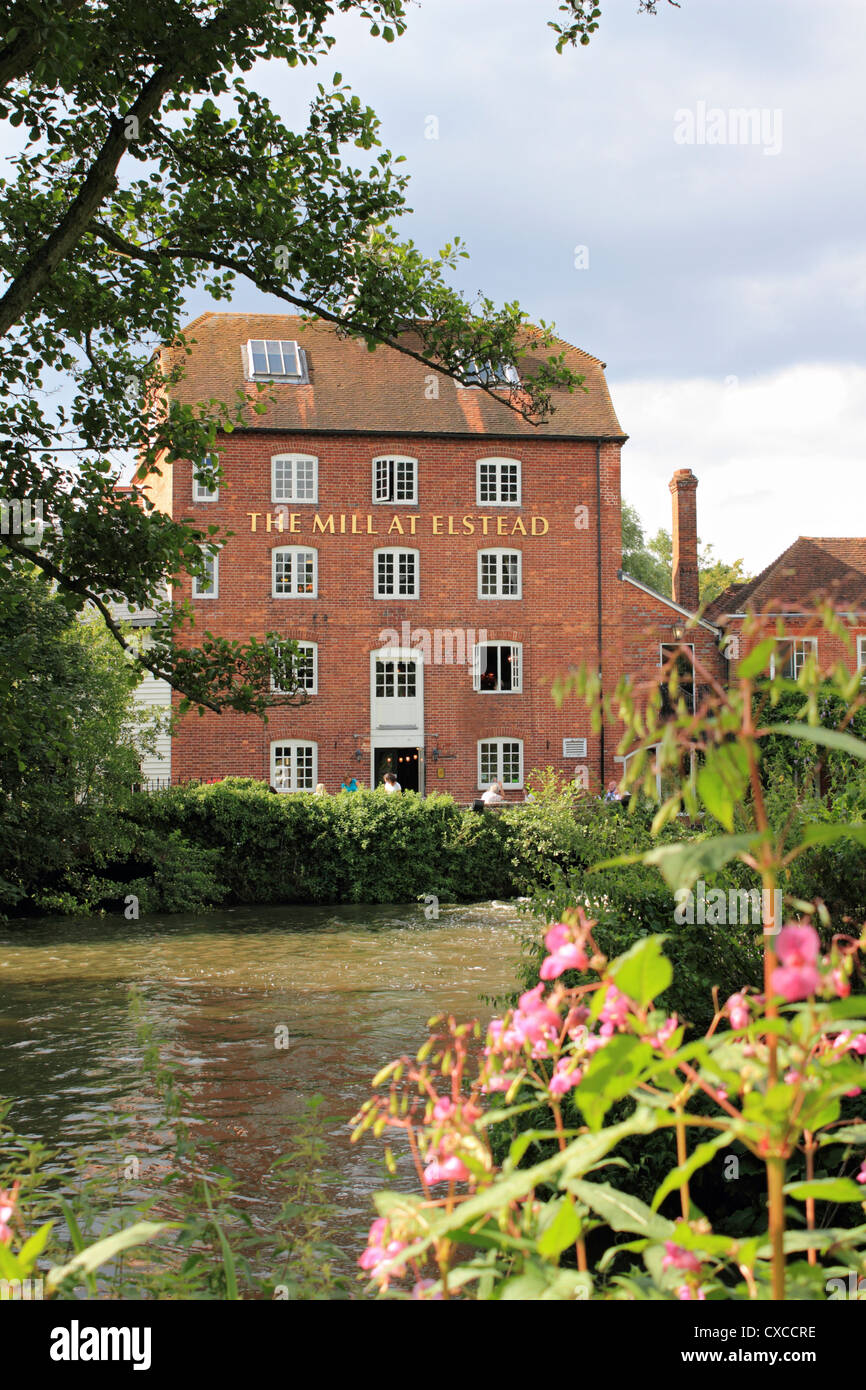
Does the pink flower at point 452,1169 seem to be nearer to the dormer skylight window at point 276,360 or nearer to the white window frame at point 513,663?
the white window frame at point 513,663

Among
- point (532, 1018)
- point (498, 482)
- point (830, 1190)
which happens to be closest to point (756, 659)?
point (532, 1018)

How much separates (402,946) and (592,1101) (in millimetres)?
15336

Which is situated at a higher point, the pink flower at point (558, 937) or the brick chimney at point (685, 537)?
the brick chimney at point (685, 537)

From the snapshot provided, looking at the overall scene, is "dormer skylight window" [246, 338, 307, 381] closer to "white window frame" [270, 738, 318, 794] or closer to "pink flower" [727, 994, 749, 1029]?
"white window frame" [270, 738, 318, 794]

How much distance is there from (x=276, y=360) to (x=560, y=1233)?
34.5 meters

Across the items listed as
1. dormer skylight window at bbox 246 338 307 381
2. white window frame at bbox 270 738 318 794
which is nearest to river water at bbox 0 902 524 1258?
white window frame at bbox 270 738 318 794

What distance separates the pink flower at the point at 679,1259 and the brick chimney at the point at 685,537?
118 feet

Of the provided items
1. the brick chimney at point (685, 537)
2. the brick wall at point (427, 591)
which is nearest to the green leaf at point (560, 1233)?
the brick wall at point (427, 591)

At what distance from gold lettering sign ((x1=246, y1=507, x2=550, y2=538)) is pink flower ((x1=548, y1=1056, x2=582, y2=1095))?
30.9 meters

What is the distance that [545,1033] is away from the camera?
73.3 inches

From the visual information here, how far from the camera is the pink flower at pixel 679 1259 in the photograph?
1491 millimetres

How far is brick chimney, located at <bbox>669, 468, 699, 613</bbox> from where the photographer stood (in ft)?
119
